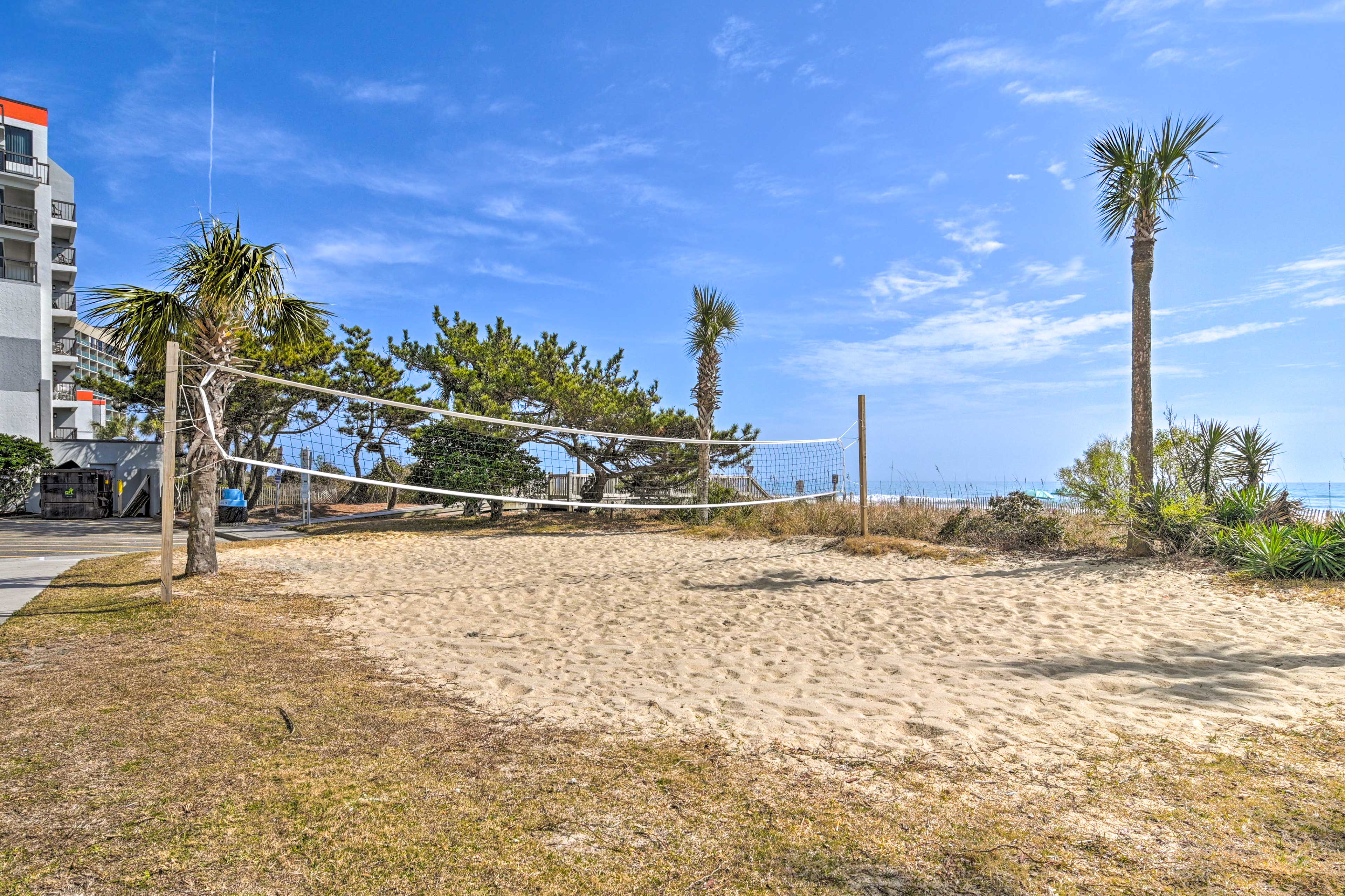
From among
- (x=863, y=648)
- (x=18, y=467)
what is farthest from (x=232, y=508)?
(x=863, y=648)

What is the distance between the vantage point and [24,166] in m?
26.2

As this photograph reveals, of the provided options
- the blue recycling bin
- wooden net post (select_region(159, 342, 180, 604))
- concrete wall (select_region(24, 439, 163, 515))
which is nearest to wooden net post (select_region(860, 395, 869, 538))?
wooden net post (select_region(159, 342, 180, 604))

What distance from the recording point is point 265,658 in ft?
16.3

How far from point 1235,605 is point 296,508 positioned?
26.1 m

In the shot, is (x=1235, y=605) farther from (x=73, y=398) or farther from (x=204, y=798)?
(x=73, y=398)

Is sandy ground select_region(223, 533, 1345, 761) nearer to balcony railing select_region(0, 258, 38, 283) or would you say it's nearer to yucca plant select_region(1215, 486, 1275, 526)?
yucca plant select_region(1215, 486, 1275, 526)

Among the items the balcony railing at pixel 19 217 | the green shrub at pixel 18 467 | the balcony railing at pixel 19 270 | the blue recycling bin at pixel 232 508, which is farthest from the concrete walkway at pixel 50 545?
the balcony railing at pixel 19 217

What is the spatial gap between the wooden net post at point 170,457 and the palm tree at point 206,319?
762 millimetres

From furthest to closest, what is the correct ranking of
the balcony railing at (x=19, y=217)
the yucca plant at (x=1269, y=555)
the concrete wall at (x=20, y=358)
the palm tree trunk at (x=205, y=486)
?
the balcony railing at (x=19, y=217), the concrete wall at (x=20, y=358), the yucca plant at (x=1269, y=555), the palm tree trunk at (x=205, y=486)

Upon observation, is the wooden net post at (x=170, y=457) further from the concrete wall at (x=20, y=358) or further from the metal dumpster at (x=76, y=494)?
Result: the concrete wall at (x=20, y=358)

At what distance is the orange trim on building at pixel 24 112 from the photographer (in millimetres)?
26031

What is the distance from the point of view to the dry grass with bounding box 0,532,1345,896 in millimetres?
2172

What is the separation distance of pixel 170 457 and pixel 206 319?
2.21 meters

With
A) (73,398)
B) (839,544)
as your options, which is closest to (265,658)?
Result: (839,544)
